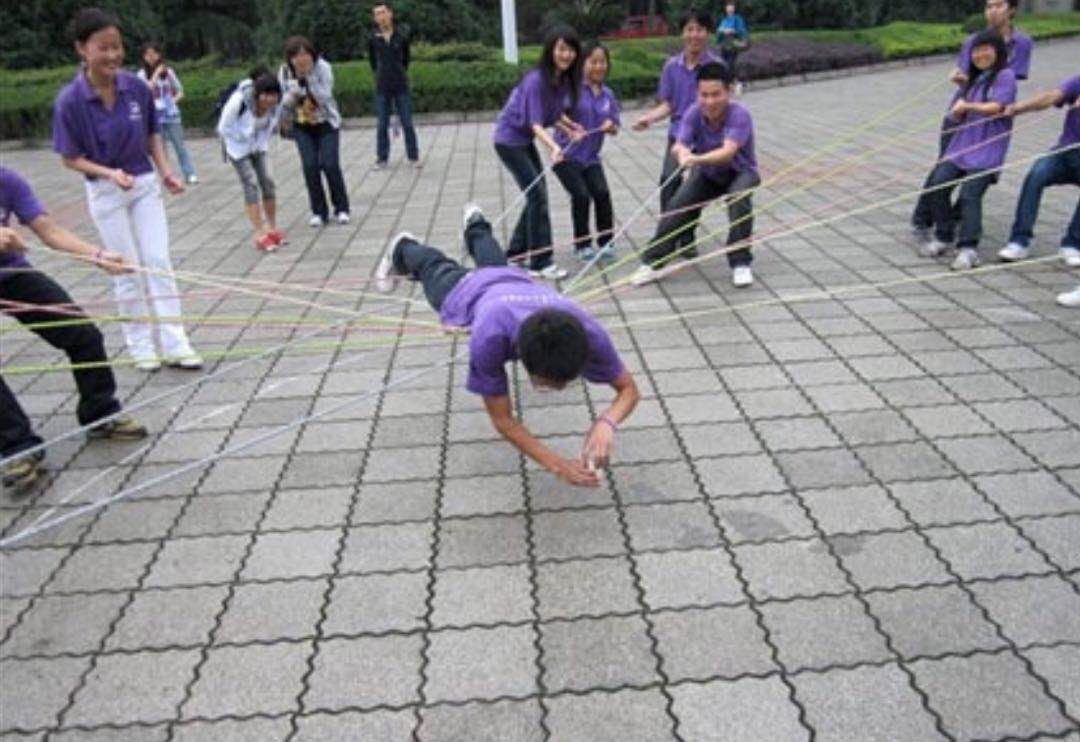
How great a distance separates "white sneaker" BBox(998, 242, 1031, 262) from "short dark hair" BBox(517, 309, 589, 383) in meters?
4.67

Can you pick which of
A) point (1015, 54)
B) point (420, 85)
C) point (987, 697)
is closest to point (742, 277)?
point (1015, 54)

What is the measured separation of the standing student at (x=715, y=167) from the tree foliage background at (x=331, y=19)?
16226 mm

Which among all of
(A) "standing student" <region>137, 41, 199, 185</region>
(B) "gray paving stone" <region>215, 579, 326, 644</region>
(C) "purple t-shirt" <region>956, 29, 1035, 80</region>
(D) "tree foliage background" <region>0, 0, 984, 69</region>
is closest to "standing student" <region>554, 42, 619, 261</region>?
(C) "purple t-shirt" <region>956, 29, 1035, 80</region>

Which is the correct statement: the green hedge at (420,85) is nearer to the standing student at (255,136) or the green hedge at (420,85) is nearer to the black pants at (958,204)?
the standing student at (255,136)

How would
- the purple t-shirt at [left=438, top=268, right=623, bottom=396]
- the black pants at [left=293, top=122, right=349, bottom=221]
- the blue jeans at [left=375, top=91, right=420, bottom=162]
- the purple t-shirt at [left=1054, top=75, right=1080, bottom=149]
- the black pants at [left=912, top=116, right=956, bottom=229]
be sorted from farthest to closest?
the blue jeans at [left=375, top=91, right=420, bottom=162] < the black pants at [left=293, top=122, right=349, bottom=221] < the black pants at [left=912, top=116, right=956, bottom=229] < the purple t-shirt at [left=1054, top=75, right=1080, bottom=149] < the purple t-shirt at [left=438, top=268, right=623, bottom=396]

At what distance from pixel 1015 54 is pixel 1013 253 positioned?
148 cm

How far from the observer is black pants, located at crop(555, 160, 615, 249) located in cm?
709

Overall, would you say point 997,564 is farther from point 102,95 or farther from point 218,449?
point 102,95

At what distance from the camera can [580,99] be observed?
6.93 m

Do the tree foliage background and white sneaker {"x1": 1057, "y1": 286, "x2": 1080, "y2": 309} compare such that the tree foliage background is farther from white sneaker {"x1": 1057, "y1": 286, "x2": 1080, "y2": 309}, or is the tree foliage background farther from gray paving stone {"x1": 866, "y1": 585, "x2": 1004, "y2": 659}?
gray paving stone {"x1": 866, "y1": 585, "x2": 1004, "y2": 659}

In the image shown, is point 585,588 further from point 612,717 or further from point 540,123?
point 540,123

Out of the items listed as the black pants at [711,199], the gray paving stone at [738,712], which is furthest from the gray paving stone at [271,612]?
the black pants at [711,199]

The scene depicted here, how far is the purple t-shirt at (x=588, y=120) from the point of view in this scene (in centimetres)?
697

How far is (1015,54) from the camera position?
22.4ft
